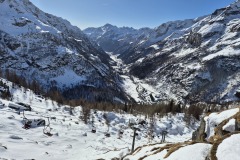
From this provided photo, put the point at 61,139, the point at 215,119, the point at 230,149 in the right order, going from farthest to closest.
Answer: the point at 61,139
the point at 215,119
the point at 230,149

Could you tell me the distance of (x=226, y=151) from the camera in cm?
2012

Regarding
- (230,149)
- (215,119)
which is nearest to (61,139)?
(215,119)

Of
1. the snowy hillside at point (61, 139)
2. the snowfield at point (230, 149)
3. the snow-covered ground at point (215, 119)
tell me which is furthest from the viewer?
the snowy hillside at point (61, 139)

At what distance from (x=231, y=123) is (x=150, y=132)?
10355cm

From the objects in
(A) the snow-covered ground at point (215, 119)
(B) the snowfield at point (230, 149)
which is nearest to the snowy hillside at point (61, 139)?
(A) the snow-covered ground at point (215, 119)

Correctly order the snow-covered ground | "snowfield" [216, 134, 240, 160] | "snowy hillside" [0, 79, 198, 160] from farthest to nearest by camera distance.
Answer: "snowy hillside" [0, 79, 198, 160], the snow-covered ground, "snowfield" [216, 134, 240, 160]

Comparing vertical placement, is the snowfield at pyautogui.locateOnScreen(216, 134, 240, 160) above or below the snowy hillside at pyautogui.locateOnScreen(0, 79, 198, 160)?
above

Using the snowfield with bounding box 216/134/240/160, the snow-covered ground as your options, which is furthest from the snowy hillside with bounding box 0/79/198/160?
the snowfield with bounding box 216/134/240/160

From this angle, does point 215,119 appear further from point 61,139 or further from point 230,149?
point 61,139

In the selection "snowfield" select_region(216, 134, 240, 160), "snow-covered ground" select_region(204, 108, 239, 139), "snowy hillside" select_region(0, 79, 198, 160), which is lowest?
"snowy hillside" select_region(0, 79, 198, 160)

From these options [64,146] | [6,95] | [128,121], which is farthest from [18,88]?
[64,146]

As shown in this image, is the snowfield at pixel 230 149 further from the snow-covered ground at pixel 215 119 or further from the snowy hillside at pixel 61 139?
the snowy hillside at pixel 61 139

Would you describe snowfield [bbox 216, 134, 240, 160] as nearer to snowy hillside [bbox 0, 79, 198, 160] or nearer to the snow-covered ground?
the snow-covered ground

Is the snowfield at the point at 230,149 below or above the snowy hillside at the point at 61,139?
above
